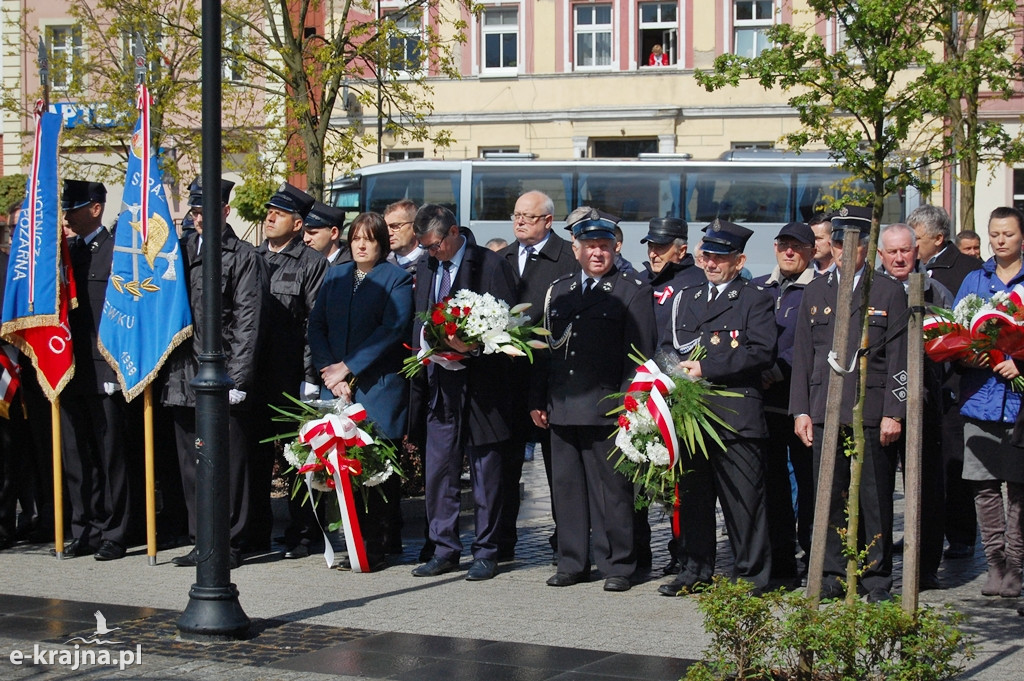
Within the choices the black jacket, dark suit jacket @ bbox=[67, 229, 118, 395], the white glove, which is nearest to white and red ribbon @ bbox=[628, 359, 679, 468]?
the white glove

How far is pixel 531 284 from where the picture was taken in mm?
9617

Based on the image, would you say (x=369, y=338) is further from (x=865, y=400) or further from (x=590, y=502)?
(x=865, y=400)

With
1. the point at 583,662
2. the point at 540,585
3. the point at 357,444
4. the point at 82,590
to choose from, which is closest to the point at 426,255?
the point at 357,444

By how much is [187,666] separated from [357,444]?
105 inches

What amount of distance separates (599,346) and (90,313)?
3709 mm

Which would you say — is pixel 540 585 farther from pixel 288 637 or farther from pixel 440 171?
pixel 440 171

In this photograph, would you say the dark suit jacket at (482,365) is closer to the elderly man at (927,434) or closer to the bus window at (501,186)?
the elderly man at (927,434)

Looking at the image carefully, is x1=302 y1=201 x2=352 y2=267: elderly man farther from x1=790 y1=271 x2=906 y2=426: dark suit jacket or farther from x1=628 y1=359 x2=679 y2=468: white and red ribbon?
x1=790 y1=271 x2=906 y2=426: dark suit jacket

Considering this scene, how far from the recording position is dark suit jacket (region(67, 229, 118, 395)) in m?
10.0

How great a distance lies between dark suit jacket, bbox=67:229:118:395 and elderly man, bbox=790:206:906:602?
471 cm

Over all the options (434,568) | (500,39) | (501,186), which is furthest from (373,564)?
(500,39)

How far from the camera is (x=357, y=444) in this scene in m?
9.12

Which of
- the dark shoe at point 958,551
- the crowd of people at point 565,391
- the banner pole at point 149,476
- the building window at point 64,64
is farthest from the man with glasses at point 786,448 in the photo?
the building window at point 64,64

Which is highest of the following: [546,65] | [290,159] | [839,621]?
[546,65]
